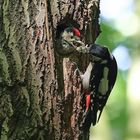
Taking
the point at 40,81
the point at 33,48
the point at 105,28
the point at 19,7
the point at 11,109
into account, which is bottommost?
the point at 11,109

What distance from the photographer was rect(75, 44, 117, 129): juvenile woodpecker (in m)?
3.44

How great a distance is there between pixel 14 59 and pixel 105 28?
606cm

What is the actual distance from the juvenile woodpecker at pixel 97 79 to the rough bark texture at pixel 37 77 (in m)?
0.19

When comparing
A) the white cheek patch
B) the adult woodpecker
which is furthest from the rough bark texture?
the white cheek patch

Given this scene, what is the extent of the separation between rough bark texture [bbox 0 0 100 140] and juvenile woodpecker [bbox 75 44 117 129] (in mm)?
187

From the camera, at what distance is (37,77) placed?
117 inches

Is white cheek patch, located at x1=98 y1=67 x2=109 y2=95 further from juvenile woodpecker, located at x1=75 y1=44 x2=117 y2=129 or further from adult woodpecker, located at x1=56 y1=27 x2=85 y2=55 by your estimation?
adult woodpecker, located at x1=56 y1=27 x2=85 y2=55

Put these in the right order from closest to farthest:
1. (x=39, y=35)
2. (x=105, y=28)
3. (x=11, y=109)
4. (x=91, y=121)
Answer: (x=11, y=109)
(x=39, y=35)
(x=91, y=121)
(x=105, y=28)

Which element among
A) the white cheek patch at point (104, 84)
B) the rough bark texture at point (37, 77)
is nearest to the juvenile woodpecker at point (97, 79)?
the white cheek patch at point (104, 84)

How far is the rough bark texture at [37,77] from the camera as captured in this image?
2.85 meters

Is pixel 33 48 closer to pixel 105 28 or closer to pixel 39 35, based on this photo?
pixel 39 35

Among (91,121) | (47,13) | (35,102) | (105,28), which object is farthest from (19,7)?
(105,28)

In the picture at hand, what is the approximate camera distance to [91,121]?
11.1ft

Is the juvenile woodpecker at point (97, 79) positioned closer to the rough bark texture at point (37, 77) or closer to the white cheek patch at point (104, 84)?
the white cheek patch at point (104, 84)
